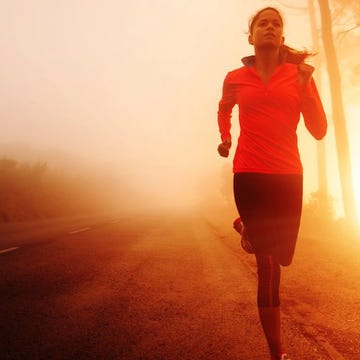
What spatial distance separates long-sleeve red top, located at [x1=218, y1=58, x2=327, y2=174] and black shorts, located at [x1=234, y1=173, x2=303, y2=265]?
0.07 metres

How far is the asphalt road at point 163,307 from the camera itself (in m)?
2.96

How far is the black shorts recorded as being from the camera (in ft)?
8.53

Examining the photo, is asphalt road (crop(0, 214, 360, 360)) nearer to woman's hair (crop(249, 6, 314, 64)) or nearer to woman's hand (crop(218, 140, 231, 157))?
woman's hand (crop(218, 140, 231, 157))

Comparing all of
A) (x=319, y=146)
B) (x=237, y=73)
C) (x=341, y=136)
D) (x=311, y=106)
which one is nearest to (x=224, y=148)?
(x=237, y=73)

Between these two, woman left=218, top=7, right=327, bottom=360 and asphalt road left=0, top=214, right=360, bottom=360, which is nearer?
woman left=218, top=7, right=327, bottom=360

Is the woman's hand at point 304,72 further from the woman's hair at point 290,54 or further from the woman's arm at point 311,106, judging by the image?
the woman's hair at point 290,54

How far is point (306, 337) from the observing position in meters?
3.21

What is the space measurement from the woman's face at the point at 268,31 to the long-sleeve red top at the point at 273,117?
0.16 metres

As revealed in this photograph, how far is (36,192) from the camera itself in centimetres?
2736

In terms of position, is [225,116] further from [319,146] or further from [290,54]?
[319,146]

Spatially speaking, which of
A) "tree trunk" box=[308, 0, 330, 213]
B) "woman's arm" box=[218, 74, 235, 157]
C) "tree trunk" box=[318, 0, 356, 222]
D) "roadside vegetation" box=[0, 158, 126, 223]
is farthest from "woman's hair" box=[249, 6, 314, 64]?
"roadside vegetation" box=[0, 158, 126, 223]

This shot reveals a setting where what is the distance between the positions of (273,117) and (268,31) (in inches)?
24.6

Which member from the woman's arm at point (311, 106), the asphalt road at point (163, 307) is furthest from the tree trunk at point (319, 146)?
the woman's arm at point (311, 106)

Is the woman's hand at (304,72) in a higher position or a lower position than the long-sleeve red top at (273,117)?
higher
